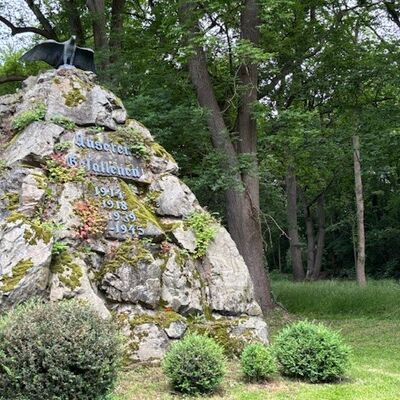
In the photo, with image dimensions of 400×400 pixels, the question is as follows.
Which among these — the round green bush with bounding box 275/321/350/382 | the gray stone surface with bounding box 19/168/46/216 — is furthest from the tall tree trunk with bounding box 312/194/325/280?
the gray stone surface with bounding box 19/168/46/216

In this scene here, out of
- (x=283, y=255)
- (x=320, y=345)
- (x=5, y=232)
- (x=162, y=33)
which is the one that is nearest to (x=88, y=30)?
(x=162, y=33)

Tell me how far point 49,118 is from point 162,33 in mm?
6097

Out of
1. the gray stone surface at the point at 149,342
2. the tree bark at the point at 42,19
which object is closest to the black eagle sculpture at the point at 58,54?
the gray stone surface at the point at 149,342

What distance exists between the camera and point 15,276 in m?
6.18

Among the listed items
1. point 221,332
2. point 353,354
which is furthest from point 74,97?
point 353,354

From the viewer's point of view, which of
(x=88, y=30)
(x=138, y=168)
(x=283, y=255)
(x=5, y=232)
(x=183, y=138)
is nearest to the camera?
(x=5, y=232)

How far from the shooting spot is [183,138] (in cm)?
1204

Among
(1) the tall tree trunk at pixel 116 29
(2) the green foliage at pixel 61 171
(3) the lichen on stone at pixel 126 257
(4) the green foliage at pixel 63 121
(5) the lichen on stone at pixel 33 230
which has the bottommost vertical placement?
(3) the lichen on stone at pixel 126 257

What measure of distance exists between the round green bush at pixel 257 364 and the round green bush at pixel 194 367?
0.44 m

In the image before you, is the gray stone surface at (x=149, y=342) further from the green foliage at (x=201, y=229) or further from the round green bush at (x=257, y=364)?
the green foliage at (x=201, y=229)

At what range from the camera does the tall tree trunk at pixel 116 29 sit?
1320cm

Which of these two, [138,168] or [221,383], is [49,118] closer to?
[138,168]

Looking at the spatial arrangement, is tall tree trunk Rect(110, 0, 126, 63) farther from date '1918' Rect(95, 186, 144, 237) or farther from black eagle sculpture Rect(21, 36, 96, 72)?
date '1918' Rect(95, 186, 144, 237)

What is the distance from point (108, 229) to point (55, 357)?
316 cm
